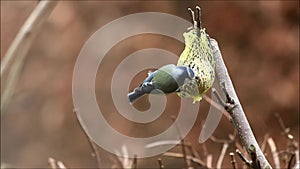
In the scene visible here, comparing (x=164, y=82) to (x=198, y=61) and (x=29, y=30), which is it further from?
(x=29, y=30)

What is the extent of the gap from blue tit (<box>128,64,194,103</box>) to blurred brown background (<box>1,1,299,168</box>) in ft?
4.65

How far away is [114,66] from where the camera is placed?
1.86 metres

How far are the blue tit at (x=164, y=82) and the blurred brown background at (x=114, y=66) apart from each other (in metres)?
1.42

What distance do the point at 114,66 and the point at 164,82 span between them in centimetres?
161

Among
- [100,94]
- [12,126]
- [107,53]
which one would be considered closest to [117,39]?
[107,53]

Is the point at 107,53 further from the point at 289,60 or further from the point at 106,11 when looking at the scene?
the point at 289,60

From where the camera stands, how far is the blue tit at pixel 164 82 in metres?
0.25

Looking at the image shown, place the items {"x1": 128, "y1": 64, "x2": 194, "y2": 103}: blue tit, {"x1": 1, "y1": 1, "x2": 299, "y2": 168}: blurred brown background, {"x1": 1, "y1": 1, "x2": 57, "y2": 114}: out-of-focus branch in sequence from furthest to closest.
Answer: {"x1": 1, "y1": 1, "x2": 299, "y2": 168}: blurred brown background → {"x1": 1, "y1": 1, "x2": 57, "y2": 114}: out-of-focus branch → {"x1": 128, "y1": 64, "x2": 194, "y2": 103}: blue tit

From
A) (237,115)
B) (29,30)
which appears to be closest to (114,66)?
(29,30)

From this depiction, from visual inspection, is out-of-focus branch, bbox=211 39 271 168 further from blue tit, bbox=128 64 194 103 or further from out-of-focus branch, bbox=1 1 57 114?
out-of-focus branch, bbox=1 1 57 114

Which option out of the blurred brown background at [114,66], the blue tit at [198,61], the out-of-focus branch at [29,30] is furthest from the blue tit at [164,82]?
the blurred brown background at [114,66]

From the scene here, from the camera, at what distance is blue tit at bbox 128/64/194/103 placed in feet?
0.82

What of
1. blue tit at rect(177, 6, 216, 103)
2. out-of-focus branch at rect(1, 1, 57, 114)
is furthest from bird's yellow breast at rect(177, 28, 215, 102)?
out-of-focus branch at rect(1, 1, 57, 114)

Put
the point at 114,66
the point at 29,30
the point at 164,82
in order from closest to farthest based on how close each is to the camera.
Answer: the point at 164,82 → the point at 29,30 → the point at 114,66
